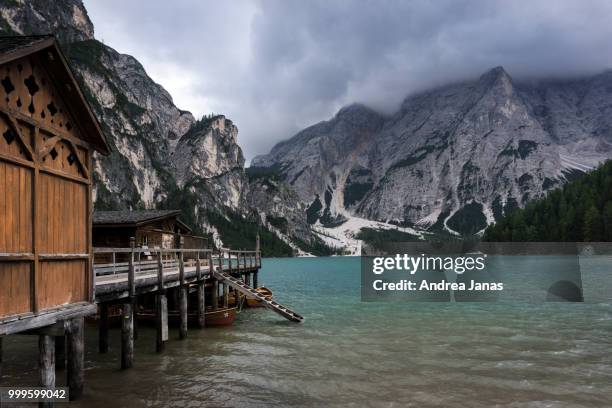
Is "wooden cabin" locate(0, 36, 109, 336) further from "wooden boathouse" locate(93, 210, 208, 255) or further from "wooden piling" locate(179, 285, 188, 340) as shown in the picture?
"wooden boathouse" locate(93, 210, 208, 255)

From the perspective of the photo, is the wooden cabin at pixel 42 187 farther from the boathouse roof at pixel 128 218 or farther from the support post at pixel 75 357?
the boathouse roof at pixel 128 218

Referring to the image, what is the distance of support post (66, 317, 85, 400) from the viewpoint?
13195 mm

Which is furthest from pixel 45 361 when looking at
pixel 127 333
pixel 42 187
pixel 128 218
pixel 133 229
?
pixel 128 218

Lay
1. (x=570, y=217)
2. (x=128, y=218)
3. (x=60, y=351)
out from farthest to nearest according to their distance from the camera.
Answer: (x=570, y=217) < (x=128, y=218) < (x=60, y=351)

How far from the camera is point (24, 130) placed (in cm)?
1105

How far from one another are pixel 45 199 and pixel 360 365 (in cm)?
A: 1350

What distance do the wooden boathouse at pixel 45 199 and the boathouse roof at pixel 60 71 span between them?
3cm

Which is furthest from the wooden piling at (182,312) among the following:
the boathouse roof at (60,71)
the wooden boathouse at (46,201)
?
the boathouse roof at (60,71)

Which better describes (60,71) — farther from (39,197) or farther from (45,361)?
(45,361)

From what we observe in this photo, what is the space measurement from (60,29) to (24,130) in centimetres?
21858

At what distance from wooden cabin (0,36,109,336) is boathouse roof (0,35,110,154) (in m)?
0.02

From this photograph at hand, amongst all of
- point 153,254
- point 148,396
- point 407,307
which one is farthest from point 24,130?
point 407,307

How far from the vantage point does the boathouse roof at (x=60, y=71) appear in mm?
10602

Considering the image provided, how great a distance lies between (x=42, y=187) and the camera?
450 inches
